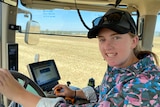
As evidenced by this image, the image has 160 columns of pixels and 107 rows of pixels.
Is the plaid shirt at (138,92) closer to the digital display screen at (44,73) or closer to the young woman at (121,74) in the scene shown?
the young woman at (121,74)

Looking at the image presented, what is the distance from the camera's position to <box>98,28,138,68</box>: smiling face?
115cm

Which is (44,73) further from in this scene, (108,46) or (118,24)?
(118,24)

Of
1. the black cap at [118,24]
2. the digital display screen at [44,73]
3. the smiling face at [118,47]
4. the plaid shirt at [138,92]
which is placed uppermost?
the black cap at [118,24]

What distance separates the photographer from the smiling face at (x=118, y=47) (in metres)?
1.15

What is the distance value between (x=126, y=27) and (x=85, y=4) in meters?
1.46

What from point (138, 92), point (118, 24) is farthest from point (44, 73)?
point (138, 92)

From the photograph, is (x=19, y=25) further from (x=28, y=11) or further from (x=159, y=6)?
(x=159, y=6)

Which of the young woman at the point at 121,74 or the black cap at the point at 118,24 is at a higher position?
the black cap at the point at 118,24

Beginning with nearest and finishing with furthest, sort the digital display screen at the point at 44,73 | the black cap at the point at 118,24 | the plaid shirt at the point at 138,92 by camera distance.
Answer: the plaid shirt at the point at 138,92 → the black cap at the point at 118,24 → the digital display screen at the point at 44,73

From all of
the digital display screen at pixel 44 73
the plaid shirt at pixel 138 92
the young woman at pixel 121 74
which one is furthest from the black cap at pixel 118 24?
the digital display screen at pixel 44 73

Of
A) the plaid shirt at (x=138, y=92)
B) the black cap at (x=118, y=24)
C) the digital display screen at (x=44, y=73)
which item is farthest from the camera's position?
the digital display screen at (x=44, y=73)

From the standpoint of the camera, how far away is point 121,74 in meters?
1.20

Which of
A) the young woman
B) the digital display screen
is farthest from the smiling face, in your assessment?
the digital display screen

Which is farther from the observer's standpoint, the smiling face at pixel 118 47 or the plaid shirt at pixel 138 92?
the smiling face at pixel 118 47
